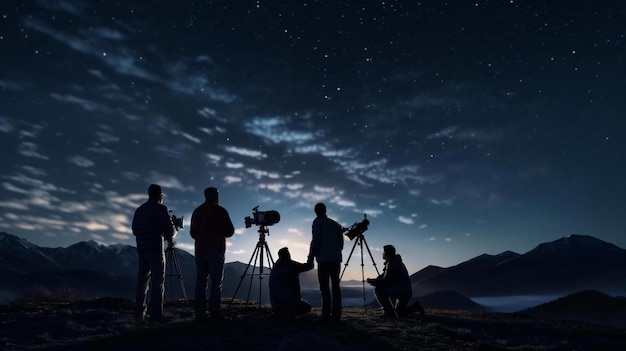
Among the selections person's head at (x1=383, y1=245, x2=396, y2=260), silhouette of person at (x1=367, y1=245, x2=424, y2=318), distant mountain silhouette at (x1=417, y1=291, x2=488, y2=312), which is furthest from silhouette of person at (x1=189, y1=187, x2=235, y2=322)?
distant mountain silhouette at (x1=417, y1=291, x2=488, y2=312)

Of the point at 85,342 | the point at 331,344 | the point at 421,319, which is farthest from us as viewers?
the point at 421,319

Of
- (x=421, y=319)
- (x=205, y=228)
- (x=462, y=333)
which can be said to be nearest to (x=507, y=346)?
(x=462, y=333)

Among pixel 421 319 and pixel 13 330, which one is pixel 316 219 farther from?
pixel 13 330

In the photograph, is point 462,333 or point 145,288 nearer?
point 462,333

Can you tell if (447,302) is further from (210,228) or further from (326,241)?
(210,228)

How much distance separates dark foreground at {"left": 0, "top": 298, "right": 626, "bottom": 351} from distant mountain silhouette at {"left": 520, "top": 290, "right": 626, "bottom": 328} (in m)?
160

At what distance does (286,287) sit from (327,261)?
3.86 ft

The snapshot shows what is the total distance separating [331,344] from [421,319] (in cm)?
608

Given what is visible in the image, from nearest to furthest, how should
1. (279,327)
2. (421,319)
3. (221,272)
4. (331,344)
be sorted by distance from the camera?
(331,344)
(279,327)
(221,272)
(421,319)

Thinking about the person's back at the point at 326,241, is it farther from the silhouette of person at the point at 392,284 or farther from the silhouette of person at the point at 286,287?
the silhouette of person at the point at 392,284

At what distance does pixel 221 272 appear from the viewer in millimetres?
8133

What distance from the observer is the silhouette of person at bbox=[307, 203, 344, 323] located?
827 cm

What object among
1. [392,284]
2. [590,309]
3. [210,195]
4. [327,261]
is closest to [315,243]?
[327,261]

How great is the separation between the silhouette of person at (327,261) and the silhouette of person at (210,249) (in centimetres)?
185
